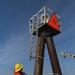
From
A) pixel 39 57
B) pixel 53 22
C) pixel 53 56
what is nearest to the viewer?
pixel 39 57

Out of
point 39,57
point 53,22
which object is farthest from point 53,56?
point 53,22

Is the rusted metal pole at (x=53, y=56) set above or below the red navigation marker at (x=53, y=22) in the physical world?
below

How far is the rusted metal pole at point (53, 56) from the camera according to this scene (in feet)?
106

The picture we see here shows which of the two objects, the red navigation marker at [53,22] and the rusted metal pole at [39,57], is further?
the red navigation marker at [53,22]

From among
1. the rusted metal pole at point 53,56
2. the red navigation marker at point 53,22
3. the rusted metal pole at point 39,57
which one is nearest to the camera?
the rusted metal pole at point 39,57

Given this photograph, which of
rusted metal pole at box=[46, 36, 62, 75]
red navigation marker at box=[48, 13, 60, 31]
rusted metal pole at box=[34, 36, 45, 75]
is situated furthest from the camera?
red navigation marker at box=[48, 13, 60, 31]

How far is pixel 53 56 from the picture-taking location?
109ft

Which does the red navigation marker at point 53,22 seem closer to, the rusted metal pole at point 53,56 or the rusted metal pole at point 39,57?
the rusted metal pole at point 53,56

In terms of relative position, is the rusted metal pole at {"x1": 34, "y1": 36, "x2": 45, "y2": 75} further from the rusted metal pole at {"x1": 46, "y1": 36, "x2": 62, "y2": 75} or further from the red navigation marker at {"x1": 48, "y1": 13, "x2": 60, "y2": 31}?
the red navigation marker at {"x1": 48, "y1": 13, "x2": 60, "y2": 31}

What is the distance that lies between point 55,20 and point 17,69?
2821cm

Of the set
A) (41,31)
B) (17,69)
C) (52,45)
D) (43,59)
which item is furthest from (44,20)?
(17,69)

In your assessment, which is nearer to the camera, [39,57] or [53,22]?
[39,57]

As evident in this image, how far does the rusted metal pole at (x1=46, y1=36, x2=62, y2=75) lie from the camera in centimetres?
3234

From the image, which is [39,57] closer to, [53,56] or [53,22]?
[53,56]
